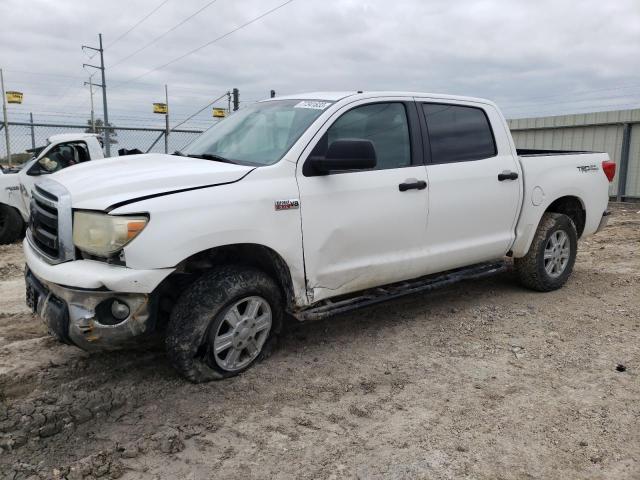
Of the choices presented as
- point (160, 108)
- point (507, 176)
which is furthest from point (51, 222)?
point (160, 108)

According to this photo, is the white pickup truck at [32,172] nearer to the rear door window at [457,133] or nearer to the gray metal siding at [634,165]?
the rear door window at [457,133]

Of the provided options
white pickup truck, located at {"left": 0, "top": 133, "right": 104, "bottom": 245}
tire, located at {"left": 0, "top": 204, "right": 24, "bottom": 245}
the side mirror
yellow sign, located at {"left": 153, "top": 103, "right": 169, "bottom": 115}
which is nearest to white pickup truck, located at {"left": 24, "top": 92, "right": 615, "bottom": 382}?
the side mirror

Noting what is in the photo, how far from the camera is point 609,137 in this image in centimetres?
1466

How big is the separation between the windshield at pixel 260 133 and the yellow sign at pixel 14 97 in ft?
42.9

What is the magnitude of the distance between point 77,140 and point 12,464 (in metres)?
6.98

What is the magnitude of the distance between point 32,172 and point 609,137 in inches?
534

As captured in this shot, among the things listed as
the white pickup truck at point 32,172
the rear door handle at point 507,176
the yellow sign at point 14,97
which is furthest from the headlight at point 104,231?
the yellow sign at point 14,97

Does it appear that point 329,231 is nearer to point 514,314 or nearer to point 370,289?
point 370,289

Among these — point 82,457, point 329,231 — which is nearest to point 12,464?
point 82,457

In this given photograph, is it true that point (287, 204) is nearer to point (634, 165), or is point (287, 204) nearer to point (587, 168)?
point (587, 168)

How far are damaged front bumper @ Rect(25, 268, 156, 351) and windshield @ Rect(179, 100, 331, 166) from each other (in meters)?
1.25

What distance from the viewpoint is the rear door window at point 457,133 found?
15.2 ft

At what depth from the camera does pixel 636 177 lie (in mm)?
14211

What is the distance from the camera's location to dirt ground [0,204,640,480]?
2.81 metres
